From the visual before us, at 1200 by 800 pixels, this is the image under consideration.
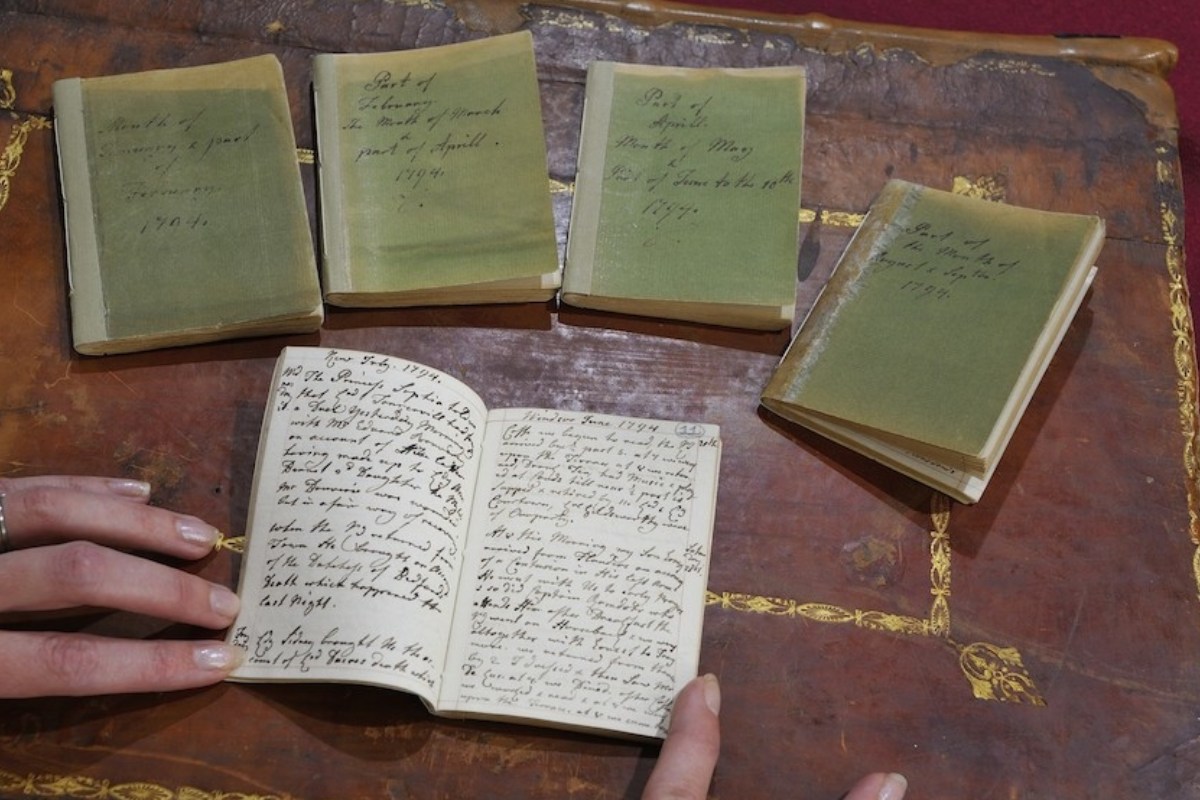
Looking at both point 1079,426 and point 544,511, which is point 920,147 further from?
point 544,511

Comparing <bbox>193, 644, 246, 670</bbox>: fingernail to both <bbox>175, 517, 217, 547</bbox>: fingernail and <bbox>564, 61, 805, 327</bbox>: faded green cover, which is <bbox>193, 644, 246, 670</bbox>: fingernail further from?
<bbox>564, 61, 805, 327</bbox>: faded green cover

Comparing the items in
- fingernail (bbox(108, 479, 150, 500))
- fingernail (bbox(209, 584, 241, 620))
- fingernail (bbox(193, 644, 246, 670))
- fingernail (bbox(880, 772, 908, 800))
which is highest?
fingernail (bbox(108, 479, 150, 500))

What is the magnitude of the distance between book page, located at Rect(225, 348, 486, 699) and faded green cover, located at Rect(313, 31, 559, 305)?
6.3 inches

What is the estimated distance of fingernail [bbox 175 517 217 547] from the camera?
107cm

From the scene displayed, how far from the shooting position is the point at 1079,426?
1.23 m

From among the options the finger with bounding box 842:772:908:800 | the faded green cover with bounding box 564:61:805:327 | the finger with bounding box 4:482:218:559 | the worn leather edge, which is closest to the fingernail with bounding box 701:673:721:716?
the finger with bounding box 842:772:908:800

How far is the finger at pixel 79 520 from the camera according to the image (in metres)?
A: 1.04

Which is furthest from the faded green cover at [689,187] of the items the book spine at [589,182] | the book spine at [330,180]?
the book spine at [330,180]

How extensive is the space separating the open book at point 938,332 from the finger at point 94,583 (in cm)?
63

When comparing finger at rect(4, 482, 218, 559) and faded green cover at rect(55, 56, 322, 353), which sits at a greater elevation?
faded green cover at rect(55, 56, 322, 353)

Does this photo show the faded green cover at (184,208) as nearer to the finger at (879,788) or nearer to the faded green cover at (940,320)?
the faded green cover at (940,320)

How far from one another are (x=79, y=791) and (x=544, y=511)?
49cm

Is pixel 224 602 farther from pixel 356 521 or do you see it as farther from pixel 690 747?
pixel 690 747

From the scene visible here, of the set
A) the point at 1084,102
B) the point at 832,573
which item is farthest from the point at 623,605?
the point at 1084,102
